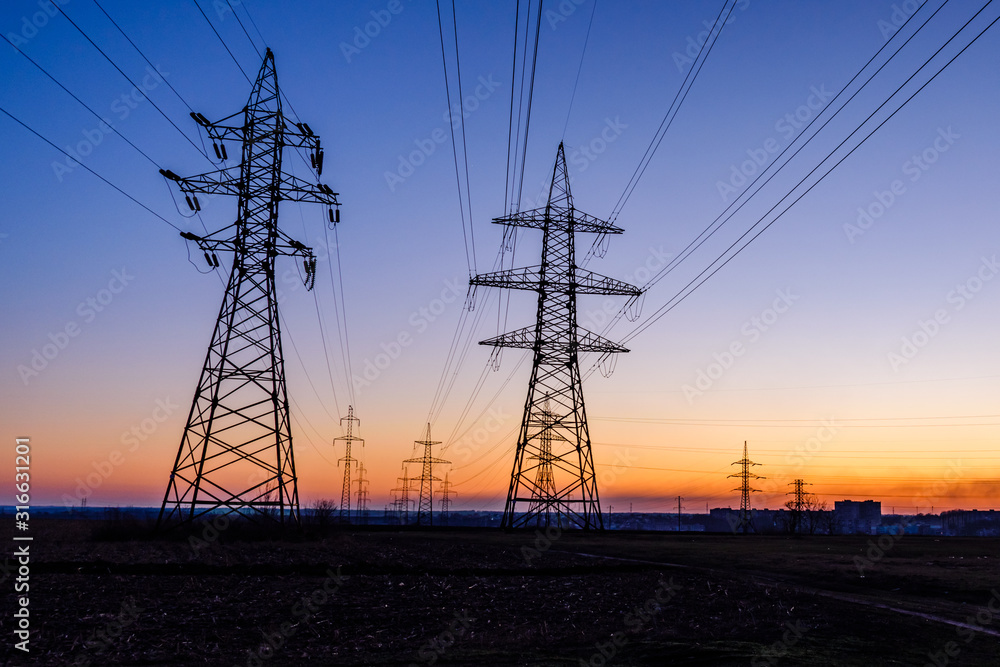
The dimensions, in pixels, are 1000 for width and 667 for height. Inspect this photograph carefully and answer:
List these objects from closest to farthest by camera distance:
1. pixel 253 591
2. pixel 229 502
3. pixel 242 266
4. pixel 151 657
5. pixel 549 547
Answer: pixel 151 657 → pixel 253 591 → pixel 229 502 → pixel 242 266 → pixel 549 547

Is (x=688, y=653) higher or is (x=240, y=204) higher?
(x=240, y=204)

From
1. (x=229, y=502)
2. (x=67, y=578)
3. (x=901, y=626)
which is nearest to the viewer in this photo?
(x=901, y=626)

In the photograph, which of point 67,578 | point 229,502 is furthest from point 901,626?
point 229,502

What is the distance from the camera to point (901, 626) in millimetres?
16125

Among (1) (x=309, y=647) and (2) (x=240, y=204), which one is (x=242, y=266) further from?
(1) (x=309, y=647)

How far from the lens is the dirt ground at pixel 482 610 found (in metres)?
12.5

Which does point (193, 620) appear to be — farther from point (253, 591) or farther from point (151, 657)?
point (253, 591)

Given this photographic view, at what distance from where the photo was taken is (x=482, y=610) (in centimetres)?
1750

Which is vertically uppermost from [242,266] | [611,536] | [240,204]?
[240,204]

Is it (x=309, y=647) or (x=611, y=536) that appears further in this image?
(x=611, y=536)

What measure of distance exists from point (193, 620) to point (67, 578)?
849 centimetres

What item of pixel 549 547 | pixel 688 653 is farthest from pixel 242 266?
pixel 688 653

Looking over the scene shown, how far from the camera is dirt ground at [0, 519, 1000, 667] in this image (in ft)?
41.0

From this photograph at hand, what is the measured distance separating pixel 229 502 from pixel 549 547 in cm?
1689
